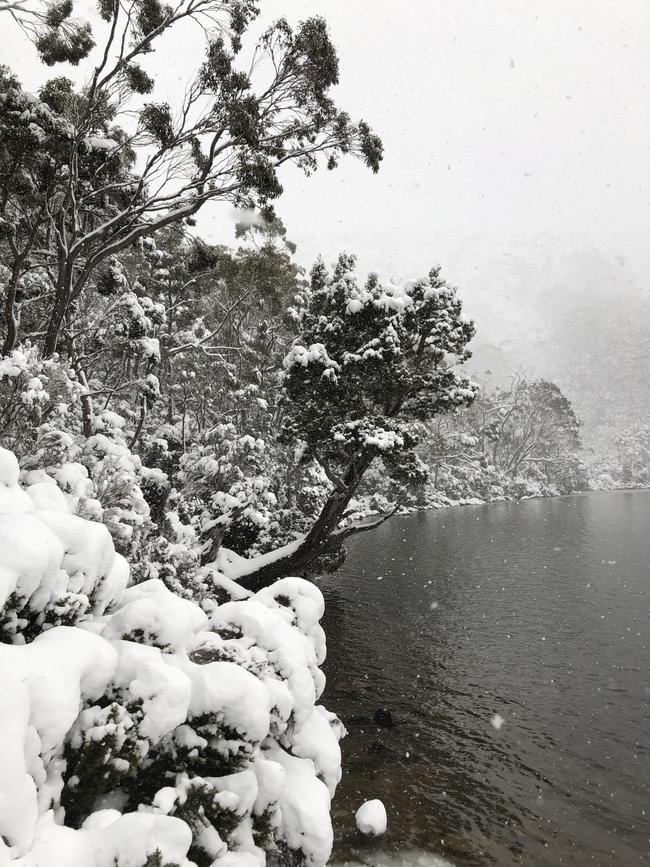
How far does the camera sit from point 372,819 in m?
5.66

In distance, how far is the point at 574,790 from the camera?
6.69m

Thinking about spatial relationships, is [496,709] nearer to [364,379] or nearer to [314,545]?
[314,545]

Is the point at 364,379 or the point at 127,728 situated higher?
the point at 364,379

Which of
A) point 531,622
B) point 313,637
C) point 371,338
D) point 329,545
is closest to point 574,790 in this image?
point 313,637

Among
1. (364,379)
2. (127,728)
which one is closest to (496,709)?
(127,728)

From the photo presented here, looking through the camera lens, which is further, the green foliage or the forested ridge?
the green foliage

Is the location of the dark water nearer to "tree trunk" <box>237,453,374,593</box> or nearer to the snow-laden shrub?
"tree trunk" <box>237,453,374,593</box>

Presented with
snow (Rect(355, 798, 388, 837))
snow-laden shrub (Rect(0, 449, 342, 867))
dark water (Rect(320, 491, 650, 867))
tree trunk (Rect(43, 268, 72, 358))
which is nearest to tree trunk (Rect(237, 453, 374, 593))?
dark water (Rect(320, 491, 650, 867))

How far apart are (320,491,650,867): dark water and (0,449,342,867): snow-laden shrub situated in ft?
6.42

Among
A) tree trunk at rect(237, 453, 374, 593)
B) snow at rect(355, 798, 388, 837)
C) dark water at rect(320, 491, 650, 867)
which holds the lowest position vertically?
dark water at rect(320, 491, 650, 867)

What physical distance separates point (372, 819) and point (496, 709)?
13.9 ft

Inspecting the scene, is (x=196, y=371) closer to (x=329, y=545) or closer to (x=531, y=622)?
(x=329, y=545)

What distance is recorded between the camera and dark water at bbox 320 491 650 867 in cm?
582

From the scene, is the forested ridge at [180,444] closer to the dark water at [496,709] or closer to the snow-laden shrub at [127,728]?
the snow-laden shrub at [127,728]
